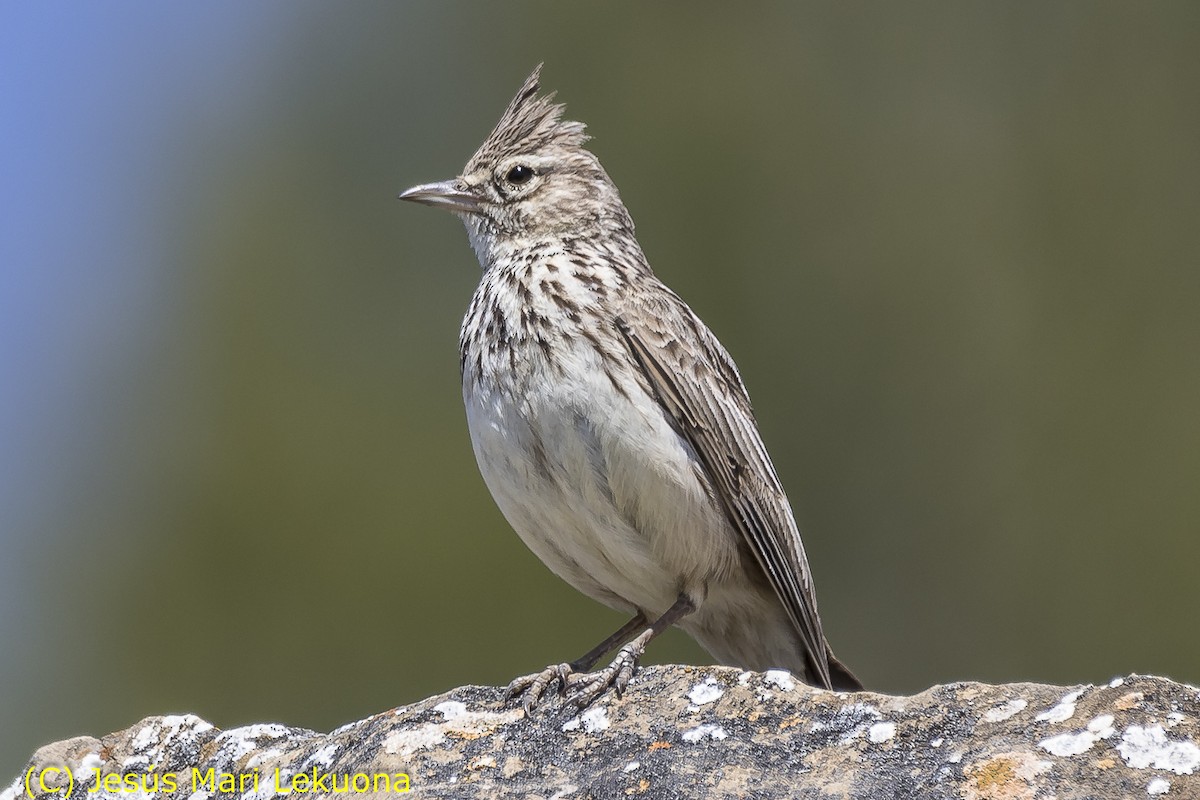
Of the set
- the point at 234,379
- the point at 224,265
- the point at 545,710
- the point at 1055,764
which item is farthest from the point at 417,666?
the point at 1055,764

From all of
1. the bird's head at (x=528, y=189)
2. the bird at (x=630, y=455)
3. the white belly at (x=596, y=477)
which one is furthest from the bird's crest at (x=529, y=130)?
the white belly at (x=596, y=477)

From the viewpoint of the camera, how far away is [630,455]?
19.0ft

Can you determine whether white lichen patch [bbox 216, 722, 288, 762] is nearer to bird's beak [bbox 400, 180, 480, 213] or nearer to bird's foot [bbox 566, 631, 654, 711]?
bird's foot [bbox 566, 631, 654, 711]

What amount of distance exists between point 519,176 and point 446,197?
0.35 metres

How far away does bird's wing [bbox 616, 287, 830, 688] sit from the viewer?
6.12m

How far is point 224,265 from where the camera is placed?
1709 cm

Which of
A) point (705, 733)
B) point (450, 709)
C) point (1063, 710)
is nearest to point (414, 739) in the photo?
point (450, 709)

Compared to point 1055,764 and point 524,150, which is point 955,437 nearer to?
point 524,150

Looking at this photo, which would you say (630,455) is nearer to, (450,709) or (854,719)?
(450,709)

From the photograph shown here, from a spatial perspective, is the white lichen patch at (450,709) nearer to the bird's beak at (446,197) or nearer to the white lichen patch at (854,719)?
the white lichen patch at (854,719)

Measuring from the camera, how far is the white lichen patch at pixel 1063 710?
396 centimetres

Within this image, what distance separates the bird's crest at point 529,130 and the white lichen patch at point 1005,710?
159 inches

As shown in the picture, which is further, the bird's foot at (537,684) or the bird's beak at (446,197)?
the bird's beak at (446,197)

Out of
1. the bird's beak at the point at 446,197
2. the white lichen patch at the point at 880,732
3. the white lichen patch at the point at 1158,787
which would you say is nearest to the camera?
the white lichen patch at the point at 1158,787
